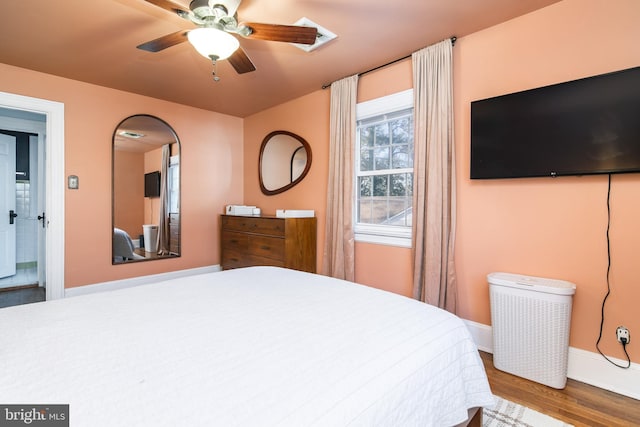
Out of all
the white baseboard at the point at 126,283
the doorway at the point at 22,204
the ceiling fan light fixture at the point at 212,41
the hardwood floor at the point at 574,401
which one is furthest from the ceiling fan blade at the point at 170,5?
the doorway at the point at 22,204

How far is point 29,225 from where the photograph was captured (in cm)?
471

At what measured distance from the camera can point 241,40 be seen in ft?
8.14

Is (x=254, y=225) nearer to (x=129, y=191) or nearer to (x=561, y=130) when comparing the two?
(x=129, y=191)

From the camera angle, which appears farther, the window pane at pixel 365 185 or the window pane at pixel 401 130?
the window pane at pixel 365 185

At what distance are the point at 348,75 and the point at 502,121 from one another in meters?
1.63

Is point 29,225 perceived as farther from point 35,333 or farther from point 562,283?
point 562,283

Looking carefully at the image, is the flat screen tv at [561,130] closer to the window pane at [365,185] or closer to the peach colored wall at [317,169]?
the peach colored wall at [317,169]

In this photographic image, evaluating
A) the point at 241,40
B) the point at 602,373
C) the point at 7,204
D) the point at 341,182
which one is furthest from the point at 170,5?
the point at 7,204

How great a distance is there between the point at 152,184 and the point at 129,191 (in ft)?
0.92

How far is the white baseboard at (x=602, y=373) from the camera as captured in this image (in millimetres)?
1787

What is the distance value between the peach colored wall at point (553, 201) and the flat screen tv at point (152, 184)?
3621 mm

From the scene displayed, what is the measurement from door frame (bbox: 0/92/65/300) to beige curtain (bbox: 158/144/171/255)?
1000mm

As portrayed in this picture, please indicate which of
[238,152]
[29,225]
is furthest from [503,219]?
[29,225]

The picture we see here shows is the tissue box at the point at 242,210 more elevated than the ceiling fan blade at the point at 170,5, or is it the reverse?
the ceiling fan blade at the point at 170,5
